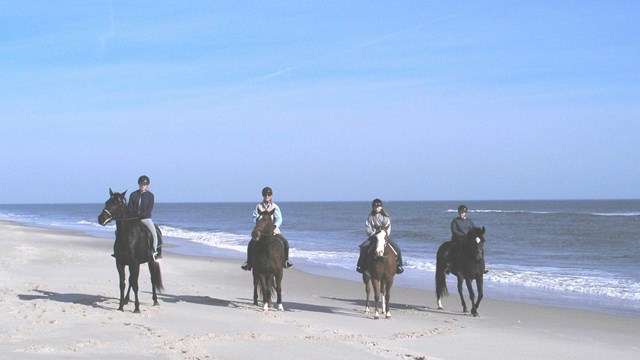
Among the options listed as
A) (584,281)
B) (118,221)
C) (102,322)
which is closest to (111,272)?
(118,221)

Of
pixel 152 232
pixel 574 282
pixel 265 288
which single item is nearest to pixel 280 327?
pixel 265 288

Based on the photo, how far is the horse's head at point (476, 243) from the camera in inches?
496

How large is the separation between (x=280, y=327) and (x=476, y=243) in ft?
13.4

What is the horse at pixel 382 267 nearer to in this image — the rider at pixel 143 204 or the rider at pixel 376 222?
the rider at pixel 376 222

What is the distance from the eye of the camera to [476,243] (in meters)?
12.6

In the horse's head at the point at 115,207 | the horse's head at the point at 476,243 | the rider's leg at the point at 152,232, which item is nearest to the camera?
the horse's head at the point at 115,207

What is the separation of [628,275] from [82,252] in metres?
18.2

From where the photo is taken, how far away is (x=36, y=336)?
29.4ft

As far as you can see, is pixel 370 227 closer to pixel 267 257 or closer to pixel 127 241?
pixel 267 257

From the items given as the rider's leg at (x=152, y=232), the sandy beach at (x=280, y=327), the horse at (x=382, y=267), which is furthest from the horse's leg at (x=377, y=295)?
the rider's leg at (x=152, y=232)

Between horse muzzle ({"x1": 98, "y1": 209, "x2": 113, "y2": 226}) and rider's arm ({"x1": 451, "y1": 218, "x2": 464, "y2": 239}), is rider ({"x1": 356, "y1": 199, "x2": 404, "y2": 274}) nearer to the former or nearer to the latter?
rider's arm ({"x1": 451, "y1": 218, "x2": 464, "y2": 239})

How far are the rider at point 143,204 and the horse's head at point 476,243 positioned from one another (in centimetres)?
549

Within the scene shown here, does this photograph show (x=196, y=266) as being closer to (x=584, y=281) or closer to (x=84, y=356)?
(x=584, y=281)

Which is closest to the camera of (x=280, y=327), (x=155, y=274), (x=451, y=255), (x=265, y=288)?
(x=280, y=327)
